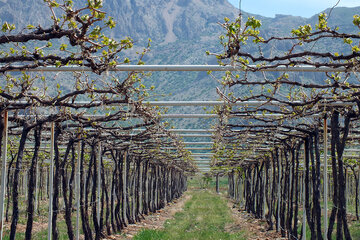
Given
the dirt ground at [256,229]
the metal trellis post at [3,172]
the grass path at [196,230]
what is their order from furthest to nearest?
1. the dirt ground at [256,229]
2. the grass path at [196,230]
3. the metal trellis post at [3,172]

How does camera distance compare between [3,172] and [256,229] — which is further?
[256,229]

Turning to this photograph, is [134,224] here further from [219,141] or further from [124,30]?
[124,30]

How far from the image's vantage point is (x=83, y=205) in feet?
40.4

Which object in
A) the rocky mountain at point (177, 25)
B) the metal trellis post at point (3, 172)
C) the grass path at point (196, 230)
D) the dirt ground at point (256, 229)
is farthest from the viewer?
the rocky mountain at point (177, 25)

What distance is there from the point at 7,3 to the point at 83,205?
Result: 8523 centimetres

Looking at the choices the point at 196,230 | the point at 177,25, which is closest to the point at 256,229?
the point at 196,230

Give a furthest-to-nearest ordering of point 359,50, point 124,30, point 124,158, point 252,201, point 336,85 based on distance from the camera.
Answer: point 124,30 < point 252,201 < point 124,158 < point 336,85 < point 359,50

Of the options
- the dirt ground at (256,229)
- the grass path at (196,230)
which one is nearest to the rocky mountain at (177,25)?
the grass path at (196,230)

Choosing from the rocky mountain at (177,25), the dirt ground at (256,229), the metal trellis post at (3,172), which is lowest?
the dirt ground at (256,229)

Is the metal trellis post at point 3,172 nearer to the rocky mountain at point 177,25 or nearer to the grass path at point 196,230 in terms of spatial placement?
the grass path at point 196,230

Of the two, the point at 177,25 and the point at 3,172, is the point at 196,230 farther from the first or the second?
the point at 177,25

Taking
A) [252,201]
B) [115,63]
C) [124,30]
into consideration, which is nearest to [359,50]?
[115,63]

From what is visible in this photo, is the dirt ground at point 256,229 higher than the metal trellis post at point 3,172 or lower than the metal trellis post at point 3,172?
lower

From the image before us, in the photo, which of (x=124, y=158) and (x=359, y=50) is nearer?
(x=359, y=50)
